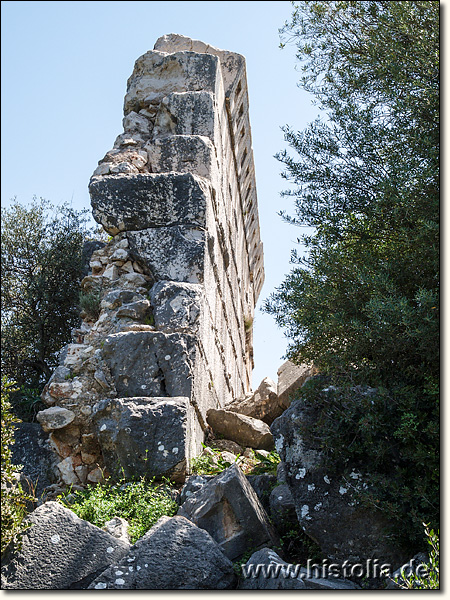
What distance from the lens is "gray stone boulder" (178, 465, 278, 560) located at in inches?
135

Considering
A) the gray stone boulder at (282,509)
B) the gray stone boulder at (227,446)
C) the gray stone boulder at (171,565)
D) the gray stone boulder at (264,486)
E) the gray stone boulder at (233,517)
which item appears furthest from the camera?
the gray stone boulder at (227,446)

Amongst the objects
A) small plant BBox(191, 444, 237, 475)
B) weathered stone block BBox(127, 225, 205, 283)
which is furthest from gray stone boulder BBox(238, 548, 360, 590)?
weathered stone block BBox(127, 225, 205, 283)

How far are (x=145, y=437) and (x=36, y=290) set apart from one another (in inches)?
130

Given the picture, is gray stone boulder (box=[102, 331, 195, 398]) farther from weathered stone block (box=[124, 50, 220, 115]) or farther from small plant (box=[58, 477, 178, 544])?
weathered stone block (box=[124, 50, 220, 115])

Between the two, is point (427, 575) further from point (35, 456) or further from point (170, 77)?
point (170, 77)

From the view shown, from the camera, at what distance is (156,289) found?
17.0ft

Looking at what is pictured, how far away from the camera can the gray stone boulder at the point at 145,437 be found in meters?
4.26

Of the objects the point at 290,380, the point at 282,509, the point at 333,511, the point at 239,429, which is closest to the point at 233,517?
the point at 282,509

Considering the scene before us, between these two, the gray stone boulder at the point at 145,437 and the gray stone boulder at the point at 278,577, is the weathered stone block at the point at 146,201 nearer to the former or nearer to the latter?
the gray stone boulder at the point at 145,437

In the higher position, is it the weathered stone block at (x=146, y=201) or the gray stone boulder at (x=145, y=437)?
the weathered stone block at (x=146, y=201)

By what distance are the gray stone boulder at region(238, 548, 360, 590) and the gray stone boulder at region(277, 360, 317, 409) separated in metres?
2.80

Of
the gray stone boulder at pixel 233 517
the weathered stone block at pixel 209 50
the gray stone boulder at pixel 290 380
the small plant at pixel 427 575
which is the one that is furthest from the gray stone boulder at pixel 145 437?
the weathered stone block at pixel 209 50

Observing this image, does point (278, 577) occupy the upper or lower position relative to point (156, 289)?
lower

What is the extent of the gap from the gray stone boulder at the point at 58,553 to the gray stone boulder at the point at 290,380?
9.71 feet
